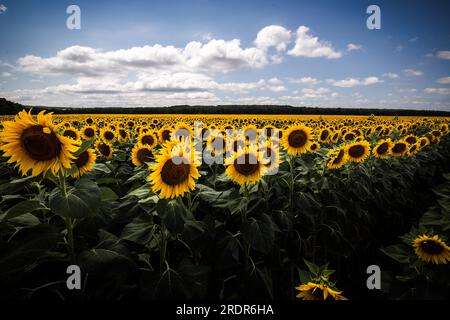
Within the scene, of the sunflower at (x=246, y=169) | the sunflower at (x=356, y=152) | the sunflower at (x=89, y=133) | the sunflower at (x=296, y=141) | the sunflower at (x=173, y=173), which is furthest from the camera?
the sunflower at (x=89, y=133)

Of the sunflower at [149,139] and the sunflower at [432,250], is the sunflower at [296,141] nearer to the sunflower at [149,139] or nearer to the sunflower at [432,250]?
the sunflower at [432,250]

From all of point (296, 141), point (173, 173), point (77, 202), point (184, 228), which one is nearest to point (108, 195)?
point (77, 202)

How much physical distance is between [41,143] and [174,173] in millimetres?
1063

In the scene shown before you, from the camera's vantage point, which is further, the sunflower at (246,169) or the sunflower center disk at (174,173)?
the sunflower at (246,169)

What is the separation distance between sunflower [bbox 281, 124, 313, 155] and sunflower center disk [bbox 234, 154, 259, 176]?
57.2 inches

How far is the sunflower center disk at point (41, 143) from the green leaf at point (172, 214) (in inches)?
Answer: 35.4

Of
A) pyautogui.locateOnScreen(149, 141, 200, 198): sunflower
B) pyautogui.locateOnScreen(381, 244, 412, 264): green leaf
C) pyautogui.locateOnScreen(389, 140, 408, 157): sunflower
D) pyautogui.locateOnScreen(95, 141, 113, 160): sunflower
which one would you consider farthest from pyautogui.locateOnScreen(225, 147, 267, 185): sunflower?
pyautogui.locateOnScreen(389, 140, 408, 157): sunflower

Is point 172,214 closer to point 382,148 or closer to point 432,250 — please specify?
point 432,250

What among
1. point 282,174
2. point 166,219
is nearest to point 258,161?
point 282,174

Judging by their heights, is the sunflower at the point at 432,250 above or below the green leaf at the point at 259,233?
below

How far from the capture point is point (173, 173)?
2506 mm

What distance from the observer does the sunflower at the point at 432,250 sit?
2.91m

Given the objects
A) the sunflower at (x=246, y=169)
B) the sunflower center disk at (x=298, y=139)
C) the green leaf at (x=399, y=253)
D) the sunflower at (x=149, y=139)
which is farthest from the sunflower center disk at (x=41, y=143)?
the sunflower at (x=149, y=139)

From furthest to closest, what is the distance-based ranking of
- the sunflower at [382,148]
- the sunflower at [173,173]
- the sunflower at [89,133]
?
1. the sunflower at [89,133]
2. the sunflower at [382,148]
3. the sunflower at [173,173]
